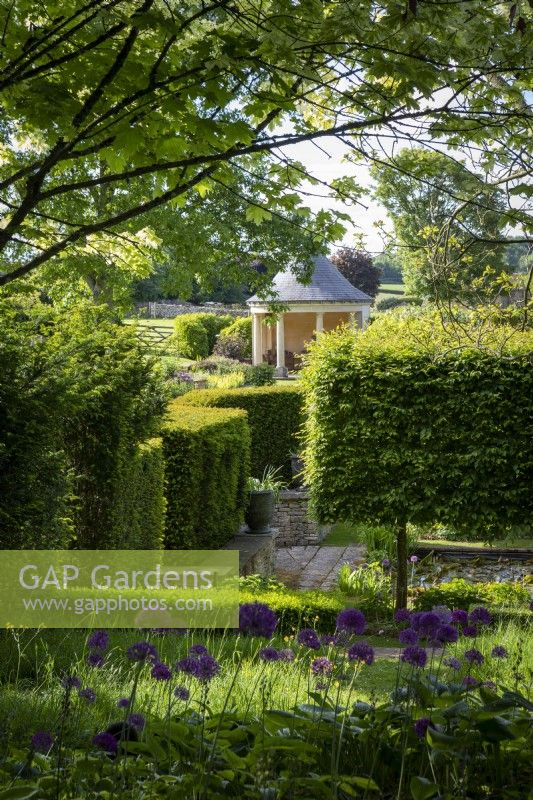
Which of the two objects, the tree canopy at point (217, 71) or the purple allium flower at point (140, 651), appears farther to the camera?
the tree canopy at point (217, 71)

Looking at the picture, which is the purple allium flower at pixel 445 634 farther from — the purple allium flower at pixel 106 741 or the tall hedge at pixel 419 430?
the tall hedge at pixel 419 430

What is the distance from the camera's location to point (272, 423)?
1716 cm

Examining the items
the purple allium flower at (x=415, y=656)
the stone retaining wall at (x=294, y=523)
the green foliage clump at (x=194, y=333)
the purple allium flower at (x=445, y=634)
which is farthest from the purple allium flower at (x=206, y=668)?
the green foliage clump at (x=194, y=333)

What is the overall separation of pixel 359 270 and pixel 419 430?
42448 millimetres

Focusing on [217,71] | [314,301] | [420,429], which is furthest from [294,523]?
[314,301]

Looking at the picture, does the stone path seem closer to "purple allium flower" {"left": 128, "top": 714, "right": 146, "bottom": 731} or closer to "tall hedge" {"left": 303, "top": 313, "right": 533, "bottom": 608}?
"tall hedge" {"left": 303, "top": 313, "right": 533, "bottom": 608}

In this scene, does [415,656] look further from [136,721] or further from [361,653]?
[136,721]

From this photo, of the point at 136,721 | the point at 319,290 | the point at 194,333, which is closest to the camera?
the point at 136,721

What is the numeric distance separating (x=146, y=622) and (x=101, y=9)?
447cm

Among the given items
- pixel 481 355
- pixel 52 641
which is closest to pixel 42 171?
pixel 52 641

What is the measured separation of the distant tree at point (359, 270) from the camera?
50562 millimetres

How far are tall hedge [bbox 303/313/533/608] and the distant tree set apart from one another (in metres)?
40.2

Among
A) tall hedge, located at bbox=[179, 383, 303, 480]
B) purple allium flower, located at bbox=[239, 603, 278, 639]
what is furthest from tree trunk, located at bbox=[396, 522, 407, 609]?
purple allium flower, located at bbox=[239, 603, 278, 639]

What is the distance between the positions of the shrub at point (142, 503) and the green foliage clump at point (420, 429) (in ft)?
7.58
